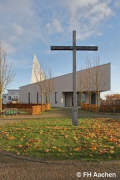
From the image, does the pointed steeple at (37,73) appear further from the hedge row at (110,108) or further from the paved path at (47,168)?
the paved path at (47,168)

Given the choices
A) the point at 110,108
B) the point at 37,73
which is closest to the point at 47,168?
the point at 110,108

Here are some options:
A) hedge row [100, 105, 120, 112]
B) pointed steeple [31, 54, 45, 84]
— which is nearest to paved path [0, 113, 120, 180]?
hedge row [100, 105, 120, 112]

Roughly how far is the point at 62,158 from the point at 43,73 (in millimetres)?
21690

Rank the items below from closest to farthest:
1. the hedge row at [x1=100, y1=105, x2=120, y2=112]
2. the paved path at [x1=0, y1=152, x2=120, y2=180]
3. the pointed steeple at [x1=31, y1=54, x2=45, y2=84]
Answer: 1. the paved path at [x1=0, y1=152, x2=120, y2=180]
2. the hedge row at [x1=100, y1=105, x2=120, y2=112]
3. the pointed steeple at [x1=31, y1=54, x2=45, y2=84]

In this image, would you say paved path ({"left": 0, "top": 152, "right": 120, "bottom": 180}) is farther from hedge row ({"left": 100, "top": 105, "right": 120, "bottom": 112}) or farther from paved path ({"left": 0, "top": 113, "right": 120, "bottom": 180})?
hedge row ({"left": 100, "top": 105, "right": 120, "bottom": 112})

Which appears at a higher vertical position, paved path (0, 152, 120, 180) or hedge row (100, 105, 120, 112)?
hedge row (100, 105, 120, 112)

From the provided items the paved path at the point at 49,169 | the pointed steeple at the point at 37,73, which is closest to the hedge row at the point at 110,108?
the pointed steeple at the point at 37,73

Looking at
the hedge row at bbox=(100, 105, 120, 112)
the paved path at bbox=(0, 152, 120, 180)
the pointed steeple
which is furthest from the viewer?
the pointed steeple

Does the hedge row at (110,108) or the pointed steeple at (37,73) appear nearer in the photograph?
the hedge row at (110,108)

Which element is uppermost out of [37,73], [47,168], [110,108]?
[37,73]

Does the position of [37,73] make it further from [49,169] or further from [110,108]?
[49,169]

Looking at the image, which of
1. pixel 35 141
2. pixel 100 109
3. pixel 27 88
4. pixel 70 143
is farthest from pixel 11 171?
pixel 27 88

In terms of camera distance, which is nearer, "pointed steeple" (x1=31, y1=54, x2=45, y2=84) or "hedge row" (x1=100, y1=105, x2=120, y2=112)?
"hedge row" (x1=100, y1=105, x2=120, y2=112)

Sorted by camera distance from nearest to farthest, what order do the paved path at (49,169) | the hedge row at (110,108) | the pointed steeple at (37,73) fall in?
the paved path at (49,169), the hedge row at (110,108), the pointed steeple at (37,73)
